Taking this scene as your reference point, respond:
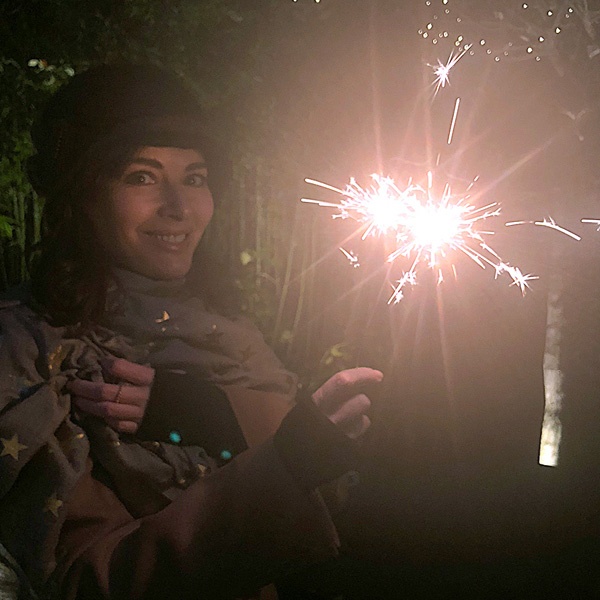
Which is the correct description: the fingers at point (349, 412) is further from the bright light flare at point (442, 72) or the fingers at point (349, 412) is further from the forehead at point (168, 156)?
the bright light flare at point (442, 72)

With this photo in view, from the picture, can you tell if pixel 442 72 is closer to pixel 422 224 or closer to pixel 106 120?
pixel 422 224

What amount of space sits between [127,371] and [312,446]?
1.44 feet

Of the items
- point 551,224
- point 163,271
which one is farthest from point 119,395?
point 551,224

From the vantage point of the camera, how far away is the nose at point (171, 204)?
148cm

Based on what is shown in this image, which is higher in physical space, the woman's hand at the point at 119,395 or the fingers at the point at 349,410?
the fingers at the point at 349,410

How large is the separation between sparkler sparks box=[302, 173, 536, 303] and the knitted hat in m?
0.44

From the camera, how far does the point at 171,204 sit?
1482 mm

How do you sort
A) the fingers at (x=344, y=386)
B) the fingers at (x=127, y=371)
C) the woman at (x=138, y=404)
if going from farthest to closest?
the fingers at (x=127, y=371) < the woman at (x=138, y=404) < the fingers at (x=344, y=386)

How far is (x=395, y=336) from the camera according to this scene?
5.14 ft

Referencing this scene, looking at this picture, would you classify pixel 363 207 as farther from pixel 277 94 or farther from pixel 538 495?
pixel 538 495

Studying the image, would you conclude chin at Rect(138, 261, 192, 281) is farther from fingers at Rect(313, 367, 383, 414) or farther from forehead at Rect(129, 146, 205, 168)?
fingers at Rect(313, 367, 383, 414)

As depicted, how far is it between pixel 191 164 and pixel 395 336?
2.02 ft

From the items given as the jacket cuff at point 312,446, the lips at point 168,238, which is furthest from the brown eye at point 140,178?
the jacket cuff at point 312,446

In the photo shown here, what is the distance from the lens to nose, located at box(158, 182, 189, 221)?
1479 millimetres
